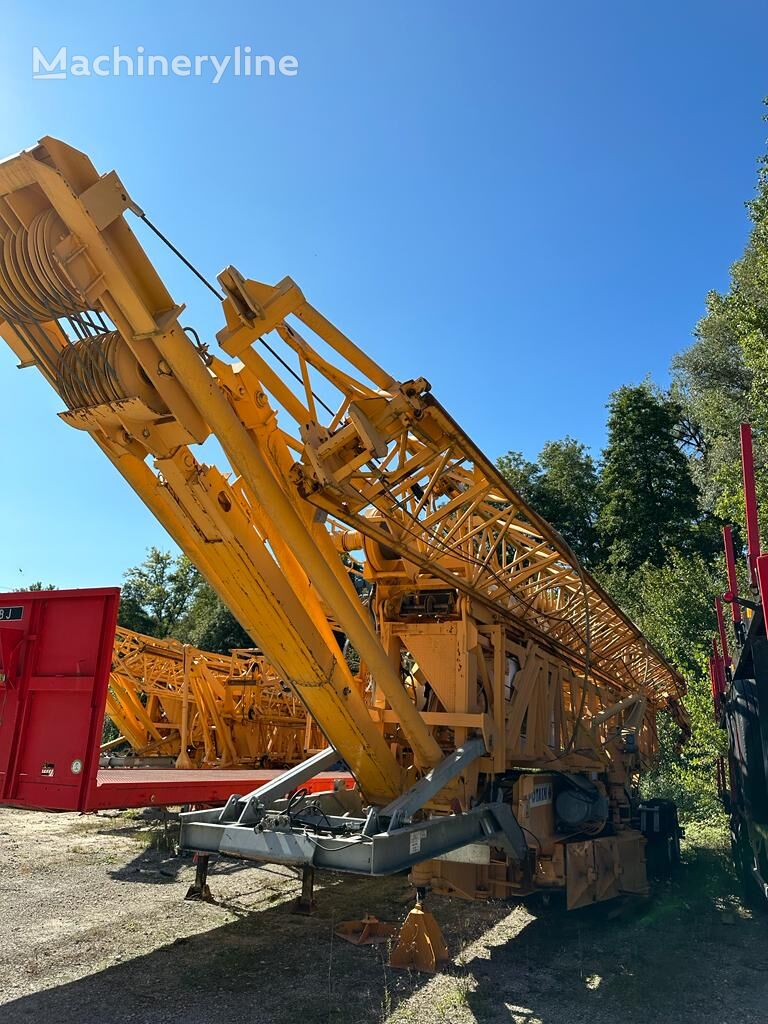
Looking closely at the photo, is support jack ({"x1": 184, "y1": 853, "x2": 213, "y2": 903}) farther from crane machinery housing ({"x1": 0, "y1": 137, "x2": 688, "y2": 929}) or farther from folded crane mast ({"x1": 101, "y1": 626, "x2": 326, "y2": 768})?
folded crane mast ({"x1": 101, "y1": 626, "x2": 326, "y2": 768})

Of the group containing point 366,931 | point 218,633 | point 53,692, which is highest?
point 218,633

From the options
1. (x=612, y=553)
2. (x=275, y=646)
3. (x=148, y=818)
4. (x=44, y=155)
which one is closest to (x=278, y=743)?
(x=148, y=818)

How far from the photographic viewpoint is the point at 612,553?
117 ft

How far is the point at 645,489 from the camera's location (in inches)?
1414

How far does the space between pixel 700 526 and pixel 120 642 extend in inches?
1001

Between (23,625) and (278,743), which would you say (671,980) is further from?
(278,743)

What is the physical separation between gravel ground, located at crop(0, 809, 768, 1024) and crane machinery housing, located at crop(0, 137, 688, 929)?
0.73m

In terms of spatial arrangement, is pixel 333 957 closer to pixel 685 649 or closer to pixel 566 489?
pixel 685 649

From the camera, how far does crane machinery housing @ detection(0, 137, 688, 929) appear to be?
4648mm

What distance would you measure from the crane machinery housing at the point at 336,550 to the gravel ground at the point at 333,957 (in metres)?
0.73

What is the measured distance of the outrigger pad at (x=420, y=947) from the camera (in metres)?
6.28

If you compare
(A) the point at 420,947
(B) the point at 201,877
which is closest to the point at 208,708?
(B) the point at 201,877

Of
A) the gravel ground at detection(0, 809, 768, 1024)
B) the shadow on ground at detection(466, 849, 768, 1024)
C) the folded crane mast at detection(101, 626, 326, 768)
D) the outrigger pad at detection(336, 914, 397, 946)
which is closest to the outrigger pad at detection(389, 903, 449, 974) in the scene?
the gravel ground at detection(0, 809, 768, 1024)

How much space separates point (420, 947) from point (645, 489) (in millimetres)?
32427
